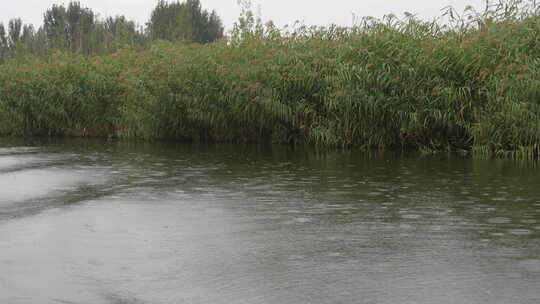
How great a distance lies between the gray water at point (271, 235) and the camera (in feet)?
15.3

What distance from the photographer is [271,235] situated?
6.45m

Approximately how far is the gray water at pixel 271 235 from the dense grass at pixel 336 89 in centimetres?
264

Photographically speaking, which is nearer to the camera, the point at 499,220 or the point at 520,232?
the point at 520,232

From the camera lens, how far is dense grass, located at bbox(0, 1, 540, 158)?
14.8 m

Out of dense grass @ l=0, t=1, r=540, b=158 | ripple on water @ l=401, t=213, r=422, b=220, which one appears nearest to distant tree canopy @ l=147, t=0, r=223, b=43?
dense grass @ l=0, t=1, r=540, b=158

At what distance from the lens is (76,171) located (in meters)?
12.5

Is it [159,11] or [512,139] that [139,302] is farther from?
[159,11]

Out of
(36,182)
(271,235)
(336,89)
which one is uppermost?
(336,89)

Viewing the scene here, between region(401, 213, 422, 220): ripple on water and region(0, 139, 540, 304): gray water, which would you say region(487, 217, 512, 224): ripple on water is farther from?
region(401, 213, 422, 220): ripple on water

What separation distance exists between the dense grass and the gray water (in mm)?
2640

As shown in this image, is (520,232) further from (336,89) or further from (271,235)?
(336,89)

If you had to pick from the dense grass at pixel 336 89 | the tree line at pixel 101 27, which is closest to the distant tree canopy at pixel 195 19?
the tree line at pixel 101 27

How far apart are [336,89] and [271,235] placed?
1043 cm

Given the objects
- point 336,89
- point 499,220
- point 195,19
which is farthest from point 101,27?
point 499,220
